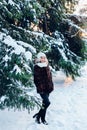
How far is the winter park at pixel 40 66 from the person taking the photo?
837 cm

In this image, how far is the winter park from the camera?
8367 mm

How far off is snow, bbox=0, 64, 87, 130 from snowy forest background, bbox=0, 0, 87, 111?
44 centimetres

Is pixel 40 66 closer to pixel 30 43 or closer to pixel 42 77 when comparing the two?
pixel 42 77

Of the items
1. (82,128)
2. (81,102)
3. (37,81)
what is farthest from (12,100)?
(81,102)

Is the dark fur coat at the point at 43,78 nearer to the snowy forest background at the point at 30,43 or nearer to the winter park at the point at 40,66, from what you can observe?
the winter park at the point at 40,66

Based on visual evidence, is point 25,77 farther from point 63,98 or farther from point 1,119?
point 63,98

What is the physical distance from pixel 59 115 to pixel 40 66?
1.98 meters

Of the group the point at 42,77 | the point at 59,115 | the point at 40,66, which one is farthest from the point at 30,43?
the point at 59,115

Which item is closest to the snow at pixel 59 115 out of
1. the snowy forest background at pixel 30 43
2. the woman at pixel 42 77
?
the snowy forest background at pixel 30 43

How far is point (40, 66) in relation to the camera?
28.5 feet

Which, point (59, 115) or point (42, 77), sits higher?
point (42, 77)

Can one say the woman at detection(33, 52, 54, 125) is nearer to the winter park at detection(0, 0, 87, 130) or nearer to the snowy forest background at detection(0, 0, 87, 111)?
the winter park at detection(0, 0, 87, 130)

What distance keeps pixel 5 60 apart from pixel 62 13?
5.94m

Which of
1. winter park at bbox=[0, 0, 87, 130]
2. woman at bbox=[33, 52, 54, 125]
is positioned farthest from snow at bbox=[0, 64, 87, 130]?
woman at bbox=[33, 52, 54, 125]
